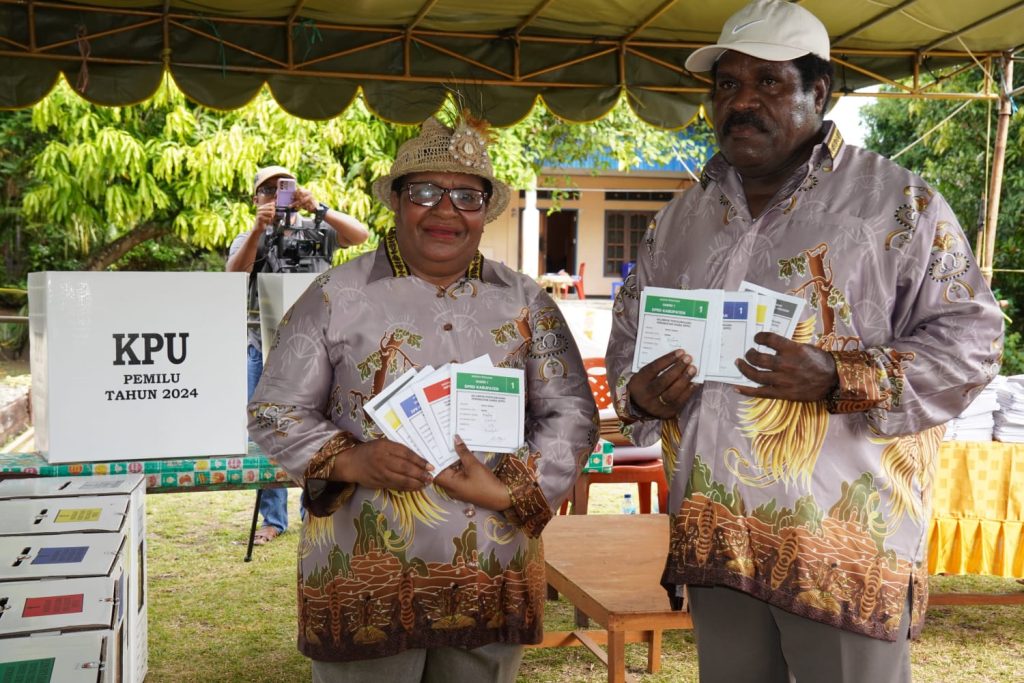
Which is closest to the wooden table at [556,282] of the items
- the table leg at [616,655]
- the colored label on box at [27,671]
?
the table leg at [616,655]

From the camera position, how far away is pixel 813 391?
1.94m

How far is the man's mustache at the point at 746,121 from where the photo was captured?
2.08m

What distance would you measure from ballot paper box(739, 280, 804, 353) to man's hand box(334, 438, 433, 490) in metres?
0.77

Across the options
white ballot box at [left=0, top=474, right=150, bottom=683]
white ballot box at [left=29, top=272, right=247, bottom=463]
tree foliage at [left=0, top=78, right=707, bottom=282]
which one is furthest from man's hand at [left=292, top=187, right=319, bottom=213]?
tree foliage at [left=0, top=78, right=707, bottom=282]

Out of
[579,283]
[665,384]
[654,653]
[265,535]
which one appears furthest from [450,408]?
[579,283]

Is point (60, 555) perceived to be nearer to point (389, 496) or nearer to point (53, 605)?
point (53, 605)

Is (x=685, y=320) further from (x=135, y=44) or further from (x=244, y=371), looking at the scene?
(x=135, y=44)

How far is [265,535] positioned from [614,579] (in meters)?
3.34

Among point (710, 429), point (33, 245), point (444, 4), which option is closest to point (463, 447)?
point (710, 429)

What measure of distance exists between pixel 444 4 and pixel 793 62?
2958 mm

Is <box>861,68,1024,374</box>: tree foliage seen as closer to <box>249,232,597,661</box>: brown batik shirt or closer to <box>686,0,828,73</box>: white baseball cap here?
<box>686,0,828,73</box>: white baseball cap

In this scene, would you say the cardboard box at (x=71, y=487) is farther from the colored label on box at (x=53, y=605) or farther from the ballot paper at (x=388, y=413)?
the ballot paper at (x=388, y=413)

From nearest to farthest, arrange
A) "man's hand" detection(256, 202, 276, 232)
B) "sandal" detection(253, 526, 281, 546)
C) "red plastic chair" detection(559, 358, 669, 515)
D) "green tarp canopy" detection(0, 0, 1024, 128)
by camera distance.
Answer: "green tarp canopy" detection(0, 0, 1024, 128)
"red plastic chair" detection(559, 358, 669, 515)
"man's hand" detection(256, 202, 276, 232)
"sandal" detection(253, 526, 281, 546)

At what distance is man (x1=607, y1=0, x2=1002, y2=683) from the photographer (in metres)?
1.95
